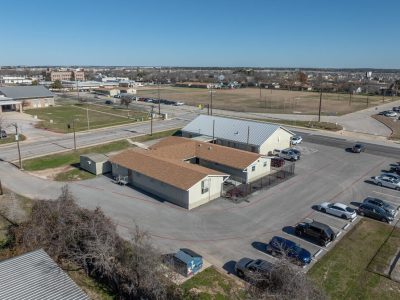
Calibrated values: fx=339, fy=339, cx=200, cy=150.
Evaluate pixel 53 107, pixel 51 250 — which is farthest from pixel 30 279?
pixel 53 107

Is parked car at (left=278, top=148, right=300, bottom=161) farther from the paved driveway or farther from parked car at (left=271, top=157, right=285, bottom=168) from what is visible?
parked car at (left=271, top=157, right=285, bottom=168)

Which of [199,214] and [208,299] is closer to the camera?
[208,299]

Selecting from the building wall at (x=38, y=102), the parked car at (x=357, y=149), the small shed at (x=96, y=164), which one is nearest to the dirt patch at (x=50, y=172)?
Result: the small shed at (x=96, y=164)

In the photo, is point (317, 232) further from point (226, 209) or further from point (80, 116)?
point (80, 116)

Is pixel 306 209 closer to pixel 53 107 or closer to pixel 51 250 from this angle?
pixel 51 250

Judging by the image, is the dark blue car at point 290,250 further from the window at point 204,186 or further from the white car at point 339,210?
the window at point 204,186

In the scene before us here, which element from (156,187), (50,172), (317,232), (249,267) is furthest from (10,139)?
(317,232)
